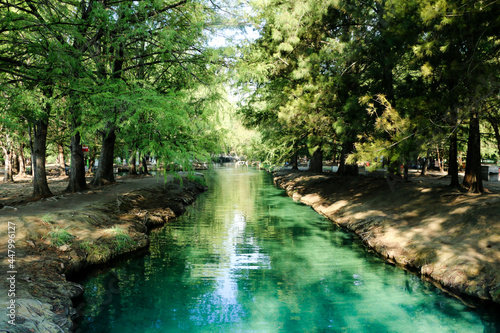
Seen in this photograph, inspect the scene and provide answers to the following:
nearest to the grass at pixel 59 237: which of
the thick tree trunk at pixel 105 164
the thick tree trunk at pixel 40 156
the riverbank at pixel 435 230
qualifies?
the thick tree trunk at pixel 40 156

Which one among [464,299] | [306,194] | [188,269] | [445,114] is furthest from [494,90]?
[306,194]

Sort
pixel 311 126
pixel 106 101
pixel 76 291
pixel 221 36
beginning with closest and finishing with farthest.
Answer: pixel 76 291 < pixel 106 101 < pixel 221 36 < pixel 311 126

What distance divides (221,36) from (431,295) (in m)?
12.4

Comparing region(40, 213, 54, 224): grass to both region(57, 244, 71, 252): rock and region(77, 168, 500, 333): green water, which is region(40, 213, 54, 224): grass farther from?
region(77, 168, 500, 333): green water

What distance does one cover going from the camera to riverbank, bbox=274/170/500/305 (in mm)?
8258

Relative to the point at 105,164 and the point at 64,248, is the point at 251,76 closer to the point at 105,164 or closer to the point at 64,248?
the point at 64,248

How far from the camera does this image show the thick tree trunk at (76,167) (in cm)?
1711

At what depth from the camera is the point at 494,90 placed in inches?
353

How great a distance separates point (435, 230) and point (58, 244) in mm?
12064

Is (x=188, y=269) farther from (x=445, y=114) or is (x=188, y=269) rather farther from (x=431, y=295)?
(x=445, y=114)

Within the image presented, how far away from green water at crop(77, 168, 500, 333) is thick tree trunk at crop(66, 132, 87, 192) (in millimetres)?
6745

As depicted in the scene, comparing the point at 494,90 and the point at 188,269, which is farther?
the point at 188,269

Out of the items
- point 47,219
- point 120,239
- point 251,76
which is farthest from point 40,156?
point 251,76

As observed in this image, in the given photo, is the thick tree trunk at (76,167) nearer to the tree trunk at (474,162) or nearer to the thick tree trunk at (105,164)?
the thick tree trunk at (105,164)
